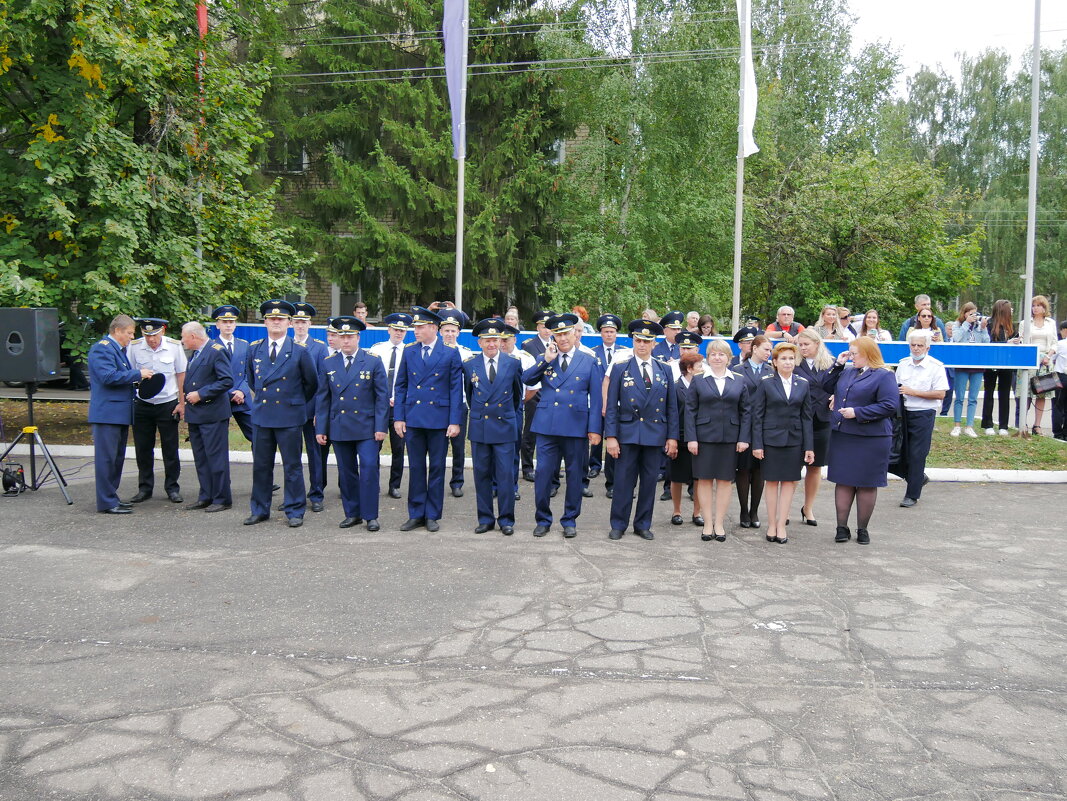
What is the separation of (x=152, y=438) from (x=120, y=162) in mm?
5366

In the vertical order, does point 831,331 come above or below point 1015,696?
above

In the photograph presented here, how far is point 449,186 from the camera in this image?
934 inches

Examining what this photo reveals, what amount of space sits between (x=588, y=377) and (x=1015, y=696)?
470 cm

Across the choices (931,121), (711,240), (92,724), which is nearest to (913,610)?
(92,724)

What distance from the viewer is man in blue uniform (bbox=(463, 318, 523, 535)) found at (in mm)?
8703

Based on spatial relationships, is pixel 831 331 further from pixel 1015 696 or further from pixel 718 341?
pixel 1015 696

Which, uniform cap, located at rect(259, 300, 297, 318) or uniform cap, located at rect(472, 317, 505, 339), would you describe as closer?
uniform cap, located at rect(472, 317, 505, 339)

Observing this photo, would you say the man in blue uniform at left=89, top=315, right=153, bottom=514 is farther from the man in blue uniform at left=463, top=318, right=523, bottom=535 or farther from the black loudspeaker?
the man in blue uniform at left=463, top=318, right=523, bottom=535

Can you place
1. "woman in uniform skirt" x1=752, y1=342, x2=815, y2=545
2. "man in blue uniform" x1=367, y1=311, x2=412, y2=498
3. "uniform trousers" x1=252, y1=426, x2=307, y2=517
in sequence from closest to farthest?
"woman in uniform skirt" x1=752, y1=342, x2=815, y2=545 < "uniform trousers" x1=252, y1=426, x2=307, y2=517 < "man in blue uniform" x1=367, y1=311, x2=412, y2=498

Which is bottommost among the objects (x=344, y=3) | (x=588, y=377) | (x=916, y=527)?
(x=916, y=527)

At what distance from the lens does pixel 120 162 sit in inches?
528

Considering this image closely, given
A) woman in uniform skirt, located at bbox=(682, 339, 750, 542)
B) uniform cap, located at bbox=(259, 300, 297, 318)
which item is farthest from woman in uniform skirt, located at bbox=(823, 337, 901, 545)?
uniform cap, located at bbox=(259, 300, 297, 318)

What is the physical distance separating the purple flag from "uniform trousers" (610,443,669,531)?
1056 cm

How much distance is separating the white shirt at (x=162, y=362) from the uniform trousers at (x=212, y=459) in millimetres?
596
